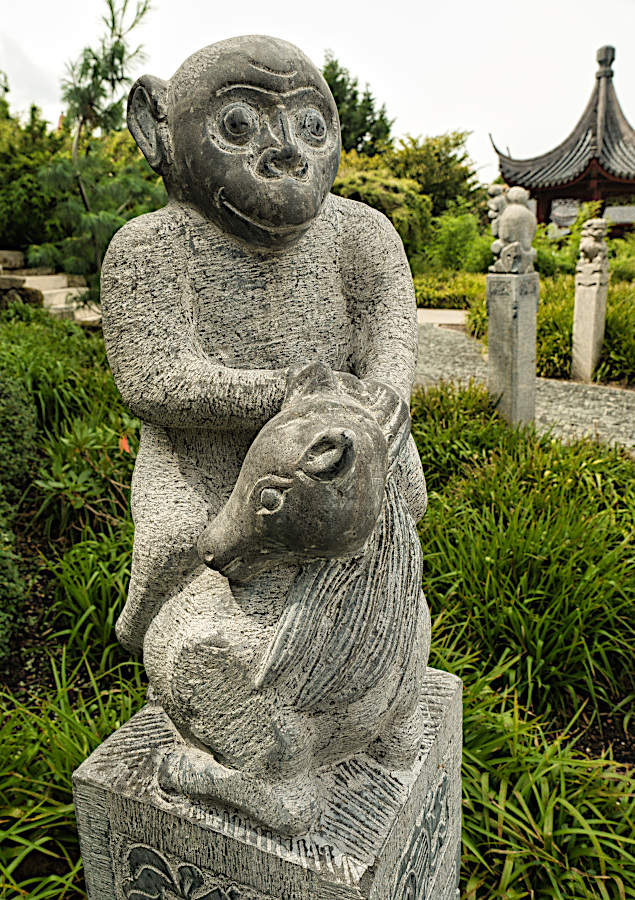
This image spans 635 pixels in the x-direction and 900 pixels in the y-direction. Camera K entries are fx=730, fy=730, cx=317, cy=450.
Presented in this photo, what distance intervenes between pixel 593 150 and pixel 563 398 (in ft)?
34.7

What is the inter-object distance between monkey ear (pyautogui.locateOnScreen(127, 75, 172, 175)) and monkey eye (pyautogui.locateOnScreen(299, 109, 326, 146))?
27cm

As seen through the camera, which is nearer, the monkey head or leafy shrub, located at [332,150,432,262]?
the monkey head

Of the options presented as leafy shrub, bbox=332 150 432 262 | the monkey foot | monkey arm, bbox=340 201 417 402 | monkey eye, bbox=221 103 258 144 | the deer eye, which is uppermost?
leafy shrub, bbox=332 150 432 262

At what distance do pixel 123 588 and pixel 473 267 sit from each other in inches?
594

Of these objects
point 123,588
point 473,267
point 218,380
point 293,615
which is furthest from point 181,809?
point 473,267

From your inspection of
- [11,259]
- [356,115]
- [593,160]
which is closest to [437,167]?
[356,115]

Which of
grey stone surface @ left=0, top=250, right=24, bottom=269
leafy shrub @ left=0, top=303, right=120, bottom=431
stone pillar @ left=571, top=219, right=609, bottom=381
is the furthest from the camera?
grey stone surface @ left=0, top=250, right=24, bottom=269

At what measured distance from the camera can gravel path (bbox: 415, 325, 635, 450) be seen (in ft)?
20.8

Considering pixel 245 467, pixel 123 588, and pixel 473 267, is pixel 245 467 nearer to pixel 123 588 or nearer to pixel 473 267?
pixel 123 588

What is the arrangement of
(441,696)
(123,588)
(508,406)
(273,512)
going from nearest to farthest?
(273,512) < (441,696) < (123,588) < (508,406)

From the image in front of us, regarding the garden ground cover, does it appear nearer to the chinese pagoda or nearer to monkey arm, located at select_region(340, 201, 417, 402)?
monkey arm, located at select_region(340, 201, 417, 402)

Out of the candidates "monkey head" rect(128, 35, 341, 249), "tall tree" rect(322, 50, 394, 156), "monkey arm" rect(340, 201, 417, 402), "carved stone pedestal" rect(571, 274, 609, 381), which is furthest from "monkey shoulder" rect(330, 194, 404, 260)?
"tall tree" rect(322, 50, 394, 156)

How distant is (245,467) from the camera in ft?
4.31

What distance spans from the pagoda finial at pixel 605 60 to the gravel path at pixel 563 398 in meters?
9.69
